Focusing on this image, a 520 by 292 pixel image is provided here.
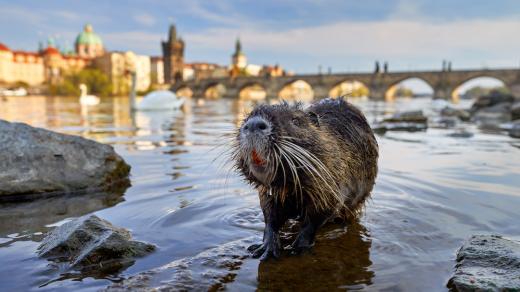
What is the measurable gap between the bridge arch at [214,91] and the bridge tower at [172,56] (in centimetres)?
1366

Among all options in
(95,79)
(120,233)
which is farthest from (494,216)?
(95,79)

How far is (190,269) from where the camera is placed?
11.0ft

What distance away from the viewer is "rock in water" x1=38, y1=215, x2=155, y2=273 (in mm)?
3422

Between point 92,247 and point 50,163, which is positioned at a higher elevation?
point 50,163

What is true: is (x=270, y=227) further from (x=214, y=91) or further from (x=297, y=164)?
(x=214, y=91)

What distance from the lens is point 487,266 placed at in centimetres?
329

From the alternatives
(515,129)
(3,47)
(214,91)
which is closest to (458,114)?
(515,129)

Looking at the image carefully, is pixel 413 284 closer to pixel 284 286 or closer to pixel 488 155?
pixel 284 286

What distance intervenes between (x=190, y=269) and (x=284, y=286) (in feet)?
2.42

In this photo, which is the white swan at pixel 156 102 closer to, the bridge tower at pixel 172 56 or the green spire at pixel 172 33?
the bridge tower at pixel 172 56

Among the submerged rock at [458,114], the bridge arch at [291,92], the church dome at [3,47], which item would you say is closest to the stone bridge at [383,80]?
the bridge arch at [291,92]

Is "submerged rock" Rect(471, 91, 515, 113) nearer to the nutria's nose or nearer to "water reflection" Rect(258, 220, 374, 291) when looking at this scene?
"water reflection" Rect(258, 220, 374, 291)

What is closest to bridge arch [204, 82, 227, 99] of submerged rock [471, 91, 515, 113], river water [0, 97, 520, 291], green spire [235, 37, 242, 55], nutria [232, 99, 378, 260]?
green spire [235, 37, 242, 55]

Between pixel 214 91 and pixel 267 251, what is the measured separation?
445 feet
